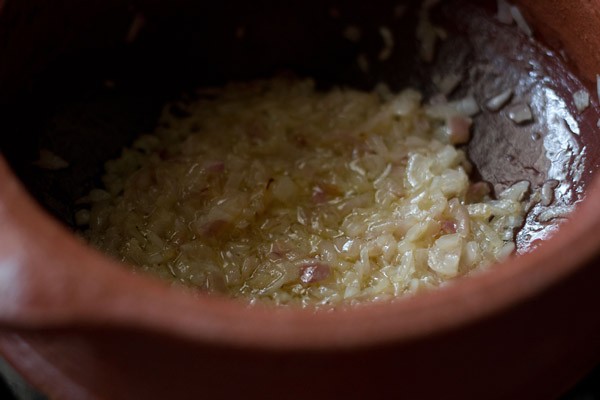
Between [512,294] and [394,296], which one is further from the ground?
[512,294]

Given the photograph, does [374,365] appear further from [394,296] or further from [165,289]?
[394,296]

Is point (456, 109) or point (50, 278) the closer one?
point (50, 278)

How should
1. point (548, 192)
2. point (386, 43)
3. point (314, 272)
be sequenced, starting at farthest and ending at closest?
1. point (386, 43)
2. point (548, 192)
3. point (314, 272)

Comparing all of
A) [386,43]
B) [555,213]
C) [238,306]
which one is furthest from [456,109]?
[238,306]

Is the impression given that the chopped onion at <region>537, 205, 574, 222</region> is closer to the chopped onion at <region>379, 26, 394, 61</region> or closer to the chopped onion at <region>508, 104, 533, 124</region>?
the chopped onion at <region>508, 104, 533, 124</region>

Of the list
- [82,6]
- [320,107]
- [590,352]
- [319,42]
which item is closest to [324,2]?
[319,42]

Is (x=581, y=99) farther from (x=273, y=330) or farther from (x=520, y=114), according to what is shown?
(x=273, y=330)
